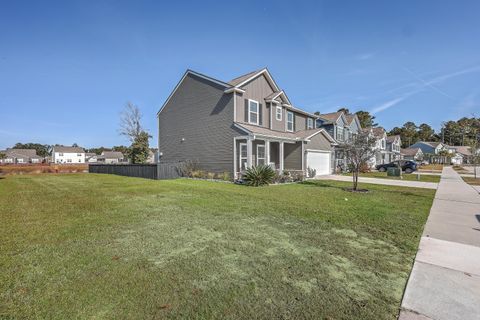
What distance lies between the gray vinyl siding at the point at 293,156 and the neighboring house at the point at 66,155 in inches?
3348

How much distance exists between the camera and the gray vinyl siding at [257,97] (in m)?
17.1

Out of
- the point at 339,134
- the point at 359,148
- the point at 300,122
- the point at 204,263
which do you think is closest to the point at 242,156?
the point at 359,148

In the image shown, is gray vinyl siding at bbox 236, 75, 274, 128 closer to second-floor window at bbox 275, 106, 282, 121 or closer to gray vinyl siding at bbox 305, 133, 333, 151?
second-floor window at bbox 275, 106, 282, 121

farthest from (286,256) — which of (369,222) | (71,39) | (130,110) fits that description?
(130,110)

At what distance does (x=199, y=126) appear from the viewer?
738 inches

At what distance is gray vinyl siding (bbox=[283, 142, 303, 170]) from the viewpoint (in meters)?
19.3

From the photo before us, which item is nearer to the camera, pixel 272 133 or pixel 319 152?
pixel 272 133

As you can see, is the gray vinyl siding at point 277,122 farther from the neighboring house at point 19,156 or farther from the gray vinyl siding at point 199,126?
the neighboring house at point 19,156

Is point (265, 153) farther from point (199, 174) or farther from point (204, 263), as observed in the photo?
point (204, 263)

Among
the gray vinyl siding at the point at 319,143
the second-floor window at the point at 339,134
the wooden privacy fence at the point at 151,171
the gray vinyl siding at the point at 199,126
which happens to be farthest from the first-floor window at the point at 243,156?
the second-floor window at the point at 339,134

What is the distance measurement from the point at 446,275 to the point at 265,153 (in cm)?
1346

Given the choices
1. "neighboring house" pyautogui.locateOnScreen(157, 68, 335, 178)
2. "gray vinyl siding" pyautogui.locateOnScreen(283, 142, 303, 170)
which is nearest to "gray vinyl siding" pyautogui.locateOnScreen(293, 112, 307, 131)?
"neighboring house" pyautogui.locateOnScreen(157, 68, 335, 178)

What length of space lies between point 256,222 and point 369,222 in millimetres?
2979

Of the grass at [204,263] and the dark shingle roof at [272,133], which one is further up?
the dark shingle roof at [272,133]
